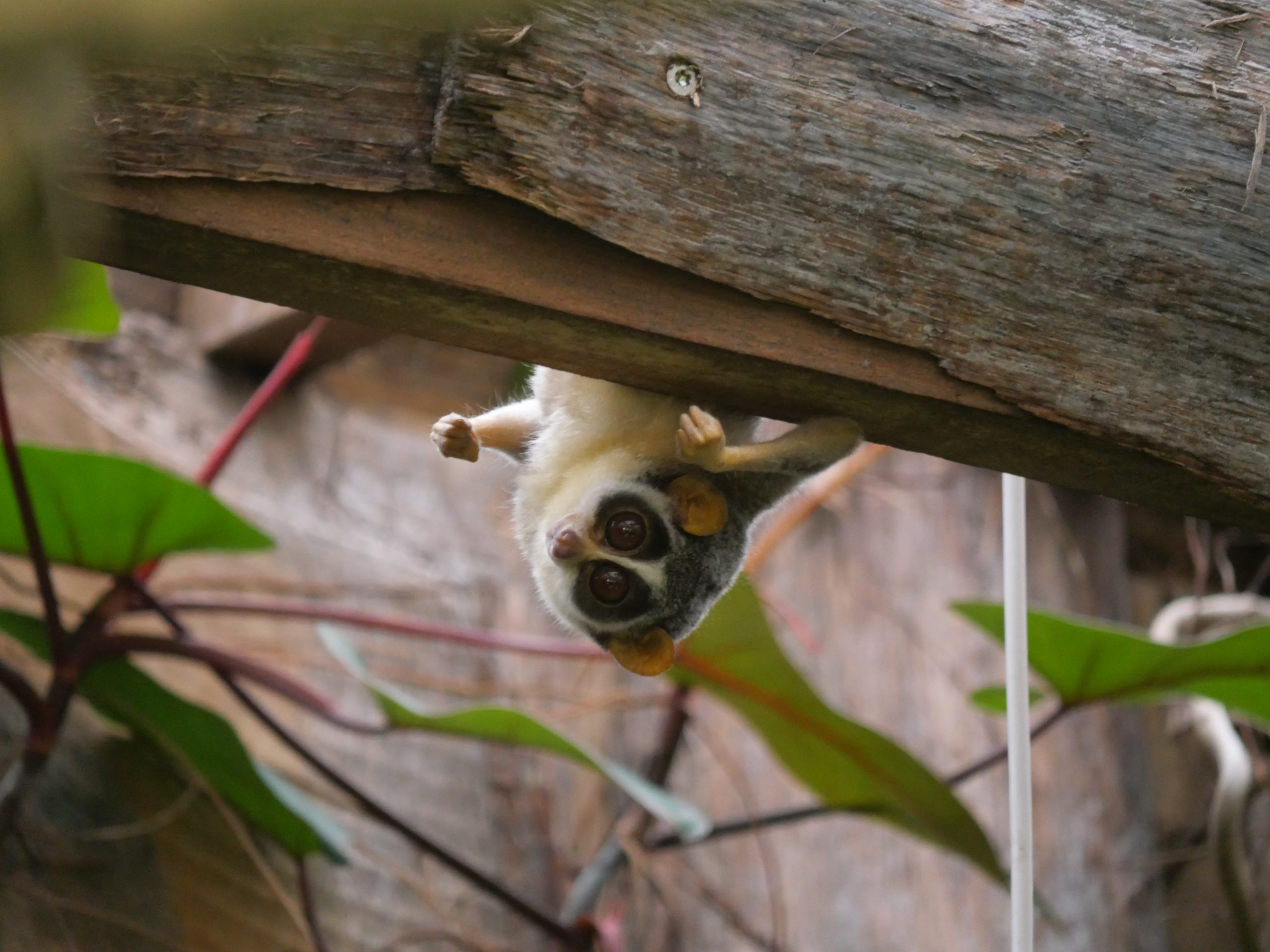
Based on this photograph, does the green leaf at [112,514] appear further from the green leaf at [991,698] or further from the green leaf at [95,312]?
the green leaf at [991,698]

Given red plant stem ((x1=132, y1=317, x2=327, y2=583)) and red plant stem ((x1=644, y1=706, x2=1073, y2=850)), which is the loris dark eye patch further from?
red plant stem ((x1=132, y1=317, x2=327, y2=583))

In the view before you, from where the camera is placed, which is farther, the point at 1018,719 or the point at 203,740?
the point at 203,740

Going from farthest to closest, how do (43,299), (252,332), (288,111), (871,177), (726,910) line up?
1. (252,332)
2. (726,910)
3. (871,177)
4. (288,111)
5. (43,299)

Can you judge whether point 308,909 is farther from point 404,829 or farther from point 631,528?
point 631,528

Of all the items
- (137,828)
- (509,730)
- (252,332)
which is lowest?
(137,828)

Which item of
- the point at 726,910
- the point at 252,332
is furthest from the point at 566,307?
the point at 252,332

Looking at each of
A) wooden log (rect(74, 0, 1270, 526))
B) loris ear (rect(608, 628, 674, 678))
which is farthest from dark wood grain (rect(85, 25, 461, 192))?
loris ear (rect(608, 628, 674, 678))

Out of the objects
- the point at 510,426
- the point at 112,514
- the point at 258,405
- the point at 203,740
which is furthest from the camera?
the point at 258,405
